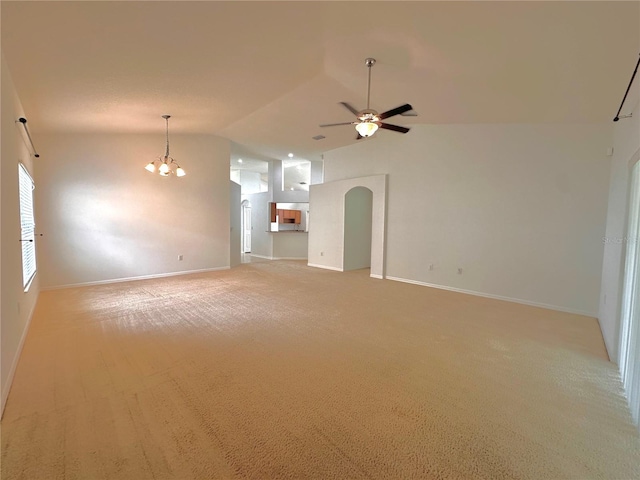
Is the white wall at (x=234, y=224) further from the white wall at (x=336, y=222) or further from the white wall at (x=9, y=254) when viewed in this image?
the white wall at (x=9, y=254)

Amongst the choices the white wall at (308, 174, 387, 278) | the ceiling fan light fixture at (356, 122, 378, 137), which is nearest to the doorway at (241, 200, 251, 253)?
the white wall at (308, 174, 387, 278)

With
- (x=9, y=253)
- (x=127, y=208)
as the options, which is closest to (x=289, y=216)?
(x=127, y=208)

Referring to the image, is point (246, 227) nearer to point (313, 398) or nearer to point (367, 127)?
point (367, 127)

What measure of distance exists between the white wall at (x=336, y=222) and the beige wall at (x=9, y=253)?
601cm

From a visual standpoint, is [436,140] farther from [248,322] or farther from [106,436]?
[106,436]

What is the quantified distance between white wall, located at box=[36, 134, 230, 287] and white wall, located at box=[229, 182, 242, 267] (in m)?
0.51

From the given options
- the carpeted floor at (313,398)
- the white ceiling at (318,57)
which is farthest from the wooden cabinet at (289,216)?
A: the carpeted floor at (313,398)

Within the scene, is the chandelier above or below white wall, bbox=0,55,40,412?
above

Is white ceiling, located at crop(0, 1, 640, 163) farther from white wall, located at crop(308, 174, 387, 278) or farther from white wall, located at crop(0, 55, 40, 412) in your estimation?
white wall, located at crop(308, 174, 387, 278)

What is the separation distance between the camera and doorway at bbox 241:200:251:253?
498 inches

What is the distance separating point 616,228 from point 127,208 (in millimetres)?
8155

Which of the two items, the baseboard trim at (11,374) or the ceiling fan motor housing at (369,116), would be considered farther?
the ceiling fan motor housing at (369,116)

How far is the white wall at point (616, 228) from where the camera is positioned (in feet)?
10.4

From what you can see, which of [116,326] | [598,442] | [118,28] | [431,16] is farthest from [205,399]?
[431,16]
